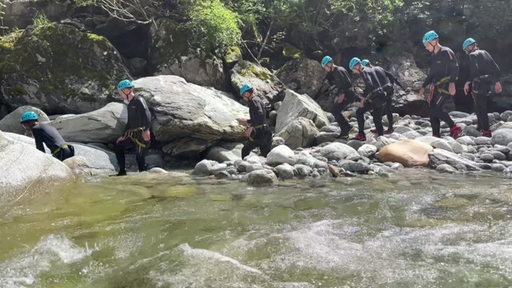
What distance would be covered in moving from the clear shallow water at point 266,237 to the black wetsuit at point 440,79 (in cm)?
425

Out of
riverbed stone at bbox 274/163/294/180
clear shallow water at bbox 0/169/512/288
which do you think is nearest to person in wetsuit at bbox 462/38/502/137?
clear shallow water at bbox 0/169/512/288

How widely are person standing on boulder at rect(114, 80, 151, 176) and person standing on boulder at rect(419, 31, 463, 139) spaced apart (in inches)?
267

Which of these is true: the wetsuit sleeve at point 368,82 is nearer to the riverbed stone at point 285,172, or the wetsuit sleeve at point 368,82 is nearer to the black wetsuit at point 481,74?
the black wetsuit at point 481,74

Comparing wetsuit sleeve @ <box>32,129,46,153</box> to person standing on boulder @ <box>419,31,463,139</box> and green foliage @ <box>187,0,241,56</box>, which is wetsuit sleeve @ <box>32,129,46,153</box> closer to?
green foliage @ <box>187,0,241,56</box>

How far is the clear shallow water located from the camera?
131 inches

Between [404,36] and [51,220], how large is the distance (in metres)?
15.8

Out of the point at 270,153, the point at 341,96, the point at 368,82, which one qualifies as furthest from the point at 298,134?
the point at 270,153

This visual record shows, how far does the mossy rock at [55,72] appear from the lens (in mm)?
12461

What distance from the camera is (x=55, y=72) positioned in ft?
41.4

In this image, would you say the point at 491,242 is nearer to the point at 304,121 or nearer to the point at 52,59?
the point at 304,121

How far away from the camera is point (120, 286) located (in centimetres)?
324

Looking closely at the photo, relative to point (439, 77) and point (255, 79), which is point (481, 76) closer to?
point (439, 77)

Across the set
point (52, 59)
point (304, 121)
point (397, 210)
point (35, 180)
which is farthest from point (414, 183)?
point (52, 59)

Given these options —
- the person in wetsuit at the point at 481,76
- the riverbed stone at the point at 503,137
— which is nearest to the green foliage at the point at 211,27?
the person in wetsuit at the point at 481,76
